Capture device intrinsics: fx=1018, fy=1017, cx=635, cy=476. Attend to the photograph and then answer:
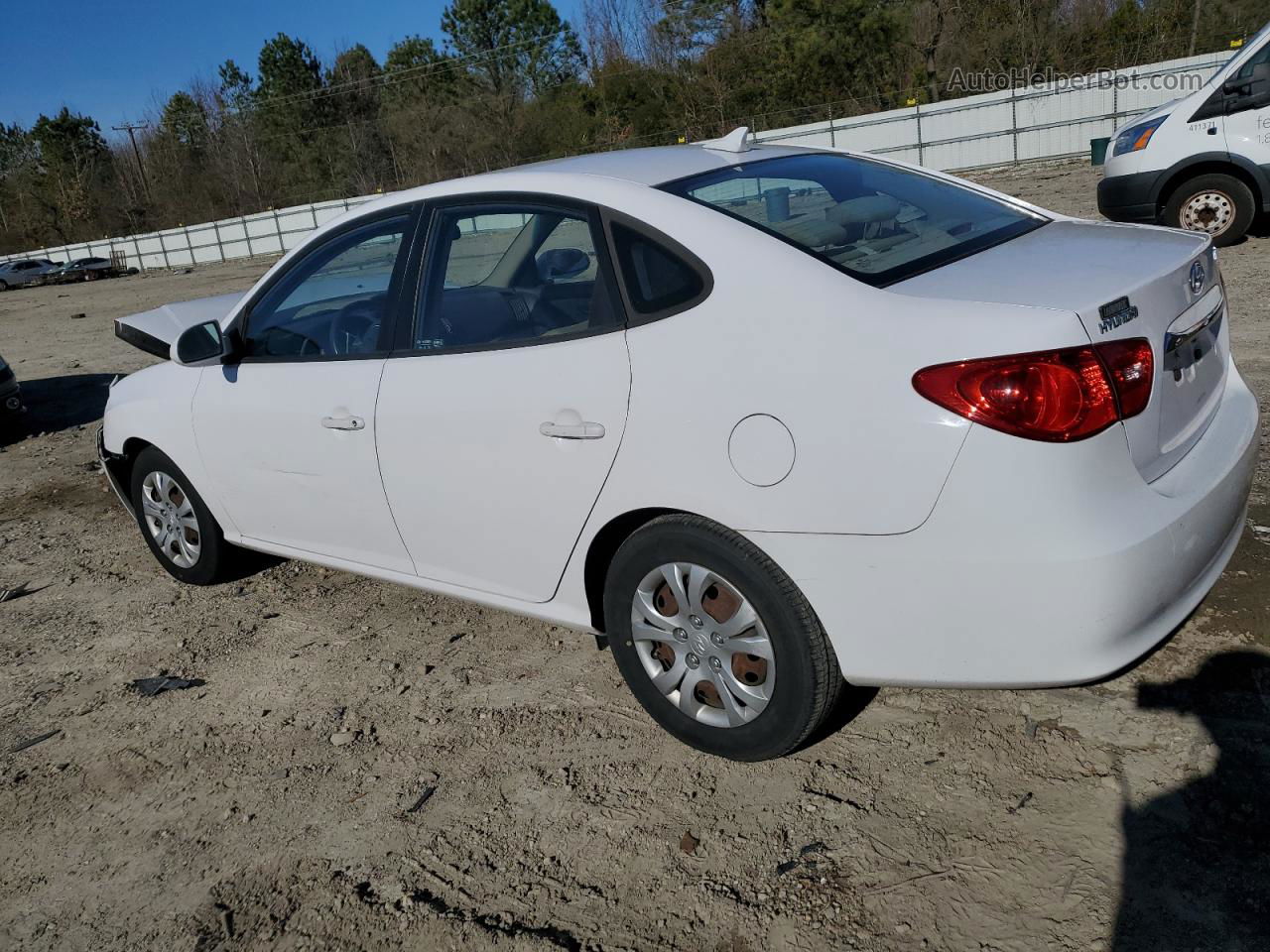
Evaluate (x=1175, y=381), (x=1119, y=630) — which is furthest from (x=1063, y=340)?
(x=1119, y=630)

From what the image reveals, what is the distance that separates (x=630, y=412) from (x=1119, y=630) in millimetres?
1319

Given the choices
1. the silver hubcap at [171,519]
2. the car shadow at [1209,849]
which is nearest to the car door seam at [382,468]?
the silver hubcap at [171,519]

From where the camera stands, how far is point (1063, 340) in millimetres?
2264

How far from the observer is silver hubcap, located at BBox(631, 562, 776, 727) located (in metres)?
2.74

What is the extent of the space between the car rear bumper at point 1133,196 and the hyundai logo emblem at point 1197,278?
746 centimetres

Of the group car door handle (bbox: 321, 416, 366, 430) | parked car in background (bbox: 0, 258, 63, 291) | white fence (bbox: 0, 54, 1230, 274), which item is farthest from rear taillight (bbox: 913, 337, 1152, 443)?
parked car in background (bbox: 0, 258, 63, 291)

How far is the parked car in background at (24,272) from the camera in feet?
124

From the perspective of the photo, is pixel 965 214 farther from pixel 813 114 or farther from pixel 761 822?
pixel 813 114

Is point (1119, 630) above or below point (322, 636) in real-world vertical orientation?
above

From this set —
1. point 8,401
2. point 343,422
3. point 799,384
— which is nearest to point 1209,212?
point 799,384

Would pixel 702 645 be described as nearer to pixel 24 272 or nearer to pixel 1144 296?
pixel 1144 296

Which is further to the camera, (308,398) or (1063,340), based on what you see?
(308,398)

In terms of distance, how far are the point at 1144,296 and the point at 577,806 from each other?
203cm

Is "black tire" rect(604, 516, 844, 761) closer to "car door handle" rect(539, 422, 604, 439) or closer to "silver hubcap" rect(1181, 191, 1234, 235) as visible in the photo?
"car door handle" rect(539, 422, 604, 439)
